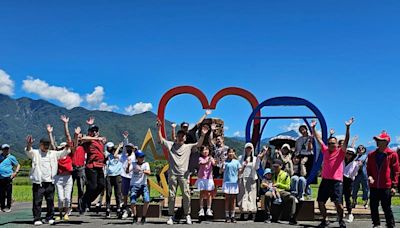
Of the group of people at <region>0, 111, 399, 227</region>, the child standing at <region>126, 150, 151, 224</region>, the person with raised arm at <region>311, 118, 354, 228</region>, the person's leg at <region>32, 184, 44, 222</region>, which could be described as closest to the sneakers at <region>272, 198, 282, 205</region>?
the group of people at <region>0, 111, 399, 227</region>

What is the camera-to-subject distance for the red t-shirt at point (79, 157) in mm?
11453

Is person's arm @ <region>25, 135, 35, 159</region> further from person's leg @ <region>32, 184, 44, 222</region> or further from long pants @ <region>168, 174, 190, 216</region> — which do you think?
long pants @ <region>168, 174, 190, 216</region>

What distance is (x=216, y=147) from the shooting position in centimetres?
1263

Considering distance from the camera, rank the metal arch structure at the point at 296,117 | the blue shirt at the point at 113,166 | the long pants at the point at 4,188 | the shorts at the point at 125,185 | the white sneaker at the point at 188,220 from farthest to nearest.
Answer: the long pants at the point at 4,188, the metal arch structure at the point at 296,117, the blue shirt at the point at 113,166, the shorts at the point at 125,185, the white sneaker at the point at 188,220

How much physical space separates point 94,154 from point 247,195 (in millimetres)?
3614

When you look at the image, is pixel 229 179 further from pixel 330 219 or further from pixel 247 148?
pixel 330 219

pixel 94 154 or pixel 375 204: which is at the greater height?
pixel 94 154

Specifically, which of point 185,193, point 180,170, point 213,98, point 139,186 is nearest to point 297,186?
point 185,193

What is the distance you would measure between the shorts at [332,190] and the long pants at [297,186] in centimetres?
110

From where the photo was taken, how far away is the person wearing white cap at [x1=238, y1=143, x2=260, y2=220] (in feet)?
37.4

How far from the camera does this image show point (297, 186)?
11.2 metres

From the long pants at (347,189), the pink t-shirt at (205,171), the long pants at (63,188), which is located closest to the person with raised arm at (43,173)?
the long pants at (63,188)

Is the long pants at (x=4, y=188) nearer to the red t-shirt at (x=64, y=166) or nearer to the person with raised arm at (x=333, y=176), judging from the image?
the red t-shirt at (x=64, y=166)

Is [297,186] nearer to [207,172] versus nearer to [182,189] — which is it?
[207,172]
